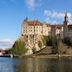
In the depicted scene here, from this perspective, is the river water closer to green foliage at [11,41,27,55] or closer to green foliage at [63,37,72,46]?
green foliage at [11,41,27,55]

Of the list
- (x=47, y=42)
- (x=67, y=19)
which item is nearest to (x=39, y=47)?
(x=47, y=42)

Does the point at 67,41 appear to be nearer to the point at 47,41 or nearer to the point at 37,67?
the point at 47,41

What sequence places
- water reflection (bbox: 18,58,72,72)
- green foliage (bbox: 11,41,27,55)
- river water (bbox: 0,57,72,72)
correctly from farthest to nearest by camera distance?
green foliage (bbox: 11,41,27,55) < river water (bbox: 0,57,72,72) < water reflection (bbox: 18,58,72,72)

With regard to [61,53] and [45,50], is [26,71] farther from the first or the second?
[45,50]

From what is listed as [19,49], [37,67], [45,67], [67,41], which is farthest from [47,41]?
[45,67]

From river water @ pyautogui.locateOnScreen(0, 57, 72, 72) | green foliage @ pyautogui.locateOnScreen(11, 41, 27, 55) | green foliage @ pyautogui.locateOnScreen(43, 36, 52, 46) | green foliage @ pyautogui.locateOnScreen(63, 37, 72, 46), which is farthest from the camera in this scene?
green foliage @ pyautogui.locateOnScreen(43, 36, 52, 46)

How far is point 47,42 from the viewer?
635 ft

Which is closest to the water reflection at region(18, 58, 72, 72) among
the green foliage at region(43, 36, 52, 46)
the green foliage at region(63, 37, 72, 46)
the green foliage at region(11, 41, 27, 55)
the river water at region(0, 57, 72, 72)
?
the river water at region(0, 57, 72, 72)

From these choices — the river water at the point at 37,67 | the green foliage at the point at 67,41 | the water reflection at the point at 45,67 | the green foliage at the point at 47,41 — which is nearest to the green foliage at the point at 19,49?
the green foliage at the point at 47,41

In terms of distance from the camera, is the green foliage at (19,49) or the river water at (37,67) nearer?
the river water at (37,67)

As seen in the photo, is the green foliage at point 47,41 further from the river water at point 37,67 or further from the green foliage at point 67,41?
the river water at point 37,67

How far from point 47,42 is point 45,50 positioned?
16.9 m

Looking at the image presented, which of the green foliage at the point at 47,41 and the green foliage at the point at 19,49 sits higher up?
the green foliage at the point at 47,41

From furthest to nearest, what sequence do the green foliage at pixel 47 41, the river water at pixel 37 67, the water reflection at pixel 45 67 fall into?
the green foliage at pixel 47 41
the river water at pixel 37 67
the water reflection at pixel 45 67
